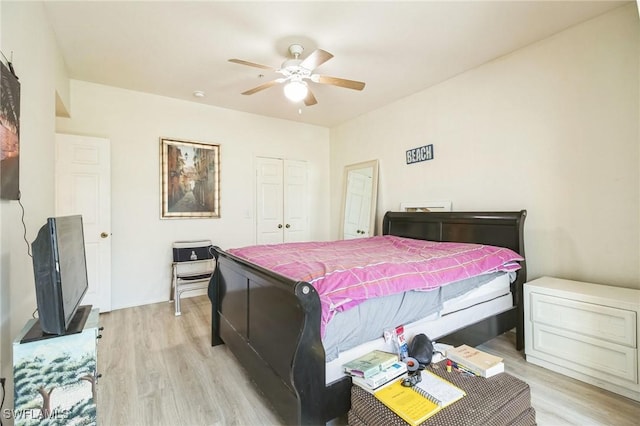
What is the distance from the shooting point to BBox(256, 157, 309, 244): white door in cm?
480

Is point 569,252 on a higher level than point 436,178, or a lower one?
lower

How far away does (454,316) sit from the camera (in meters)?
2.18

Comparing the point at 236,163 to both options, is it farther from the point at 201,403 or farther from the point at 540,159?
the point at 540,159

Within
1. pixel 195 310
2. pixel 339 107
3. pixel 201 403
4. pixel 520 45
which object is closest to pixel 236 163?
pixel 339 107

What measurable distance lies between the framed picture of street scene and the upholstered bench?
80.0 inches

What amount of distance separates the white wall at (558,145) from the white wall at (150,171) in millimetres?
2786

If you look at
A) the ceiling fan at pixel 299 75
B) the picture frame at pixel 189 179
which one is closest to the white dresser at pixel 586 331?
the ceiling fan at pixel 299 75

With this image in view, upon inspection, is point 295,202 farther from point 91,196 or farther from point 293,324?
point 293,324

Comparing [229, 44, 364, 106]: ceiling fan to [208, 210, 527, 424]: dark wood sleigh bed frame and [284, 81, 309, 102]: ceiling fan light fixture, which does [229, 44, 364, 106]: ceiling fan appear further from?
[208, 210, 527, 424]: dark wood sleigh bed frame

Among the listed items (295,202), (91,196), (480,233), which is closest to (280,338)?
(480,233)

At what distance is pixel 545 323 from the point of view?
7.40 ft

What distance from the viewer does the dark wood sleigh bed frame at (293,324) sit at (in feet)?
4.65

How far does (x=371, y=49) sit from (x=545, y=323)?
279cm

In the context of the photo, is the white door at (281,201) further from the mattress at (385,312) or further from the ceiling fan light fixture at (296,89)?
the mattress at (385,312)
